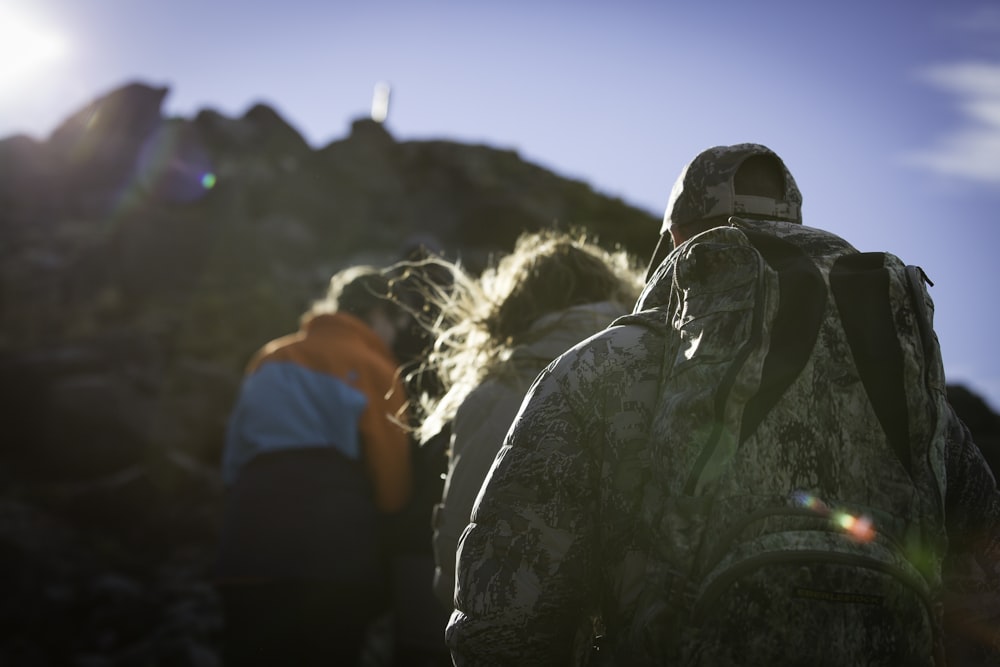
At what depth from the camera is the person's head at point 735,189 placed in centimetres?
220

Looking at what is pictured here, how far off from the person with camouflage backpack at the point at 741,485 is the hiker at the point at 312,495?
2130mm

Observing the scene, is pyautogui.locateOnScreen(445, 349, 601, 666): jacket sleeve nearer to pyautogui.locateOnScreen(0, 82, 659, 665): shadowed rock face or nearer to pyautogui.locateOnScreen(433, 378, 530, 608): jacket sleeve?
pyautogui.locateOnScreen(433, 378, 530, 608): jacket sleeve

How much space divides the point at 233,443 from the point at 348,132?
83.9ft

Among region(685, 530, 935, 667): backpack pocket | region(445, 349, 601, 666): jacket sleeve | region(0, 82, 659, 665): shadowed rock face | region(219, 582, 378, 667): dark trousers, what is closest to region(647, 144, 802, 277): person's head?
region(445, 349, 601, 666): jacket sleeve

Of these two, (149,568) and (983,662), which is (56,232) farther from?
(983,662)

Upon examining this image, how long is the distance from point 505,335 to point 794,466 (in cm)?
141

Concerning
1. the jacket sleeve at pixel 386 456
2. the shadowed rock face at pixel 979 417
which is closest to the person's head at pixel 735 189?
the jacket sleeve at pixel 386 456

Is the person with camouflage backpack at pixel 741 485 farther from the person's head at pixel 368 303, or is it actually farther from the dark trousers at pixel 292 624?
the person's head at pixel 368 303

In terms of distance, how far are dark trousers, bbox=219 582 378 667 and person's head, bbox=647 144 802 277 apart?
2.78 m

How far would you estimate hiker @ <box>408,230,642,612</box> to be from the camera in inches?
113

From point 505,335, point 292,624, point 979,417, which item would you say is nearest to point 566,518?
point 505,335

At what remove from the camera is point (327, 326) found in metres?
4.68

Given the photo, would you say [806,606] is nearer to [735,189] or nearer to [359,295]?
[735,189]

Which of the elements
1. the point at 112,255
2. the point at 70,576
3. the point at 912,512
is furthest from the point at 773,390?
the point at 112,255
